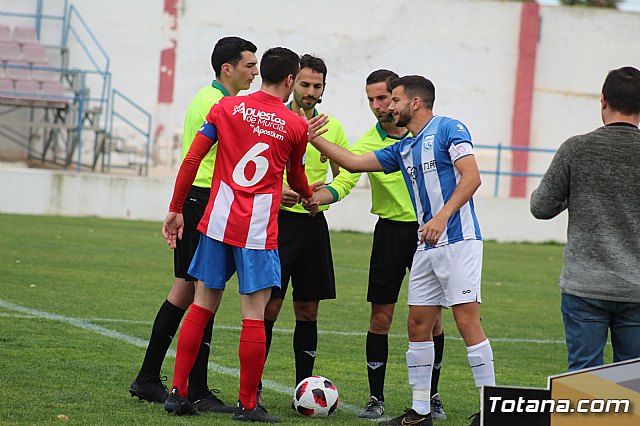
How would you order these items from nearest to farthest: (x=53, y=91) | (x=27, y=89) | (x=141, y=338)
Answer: (x=141, y=338) < (x=27, y=89) < (x=53, y=91)

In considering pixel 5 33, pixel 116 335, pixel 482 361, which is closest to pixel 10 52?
pixel 5 33

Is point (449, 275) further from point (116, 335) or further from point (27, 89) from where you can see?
point (27, 89)

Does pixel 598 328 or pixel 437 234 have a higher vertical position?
pixel 437 234

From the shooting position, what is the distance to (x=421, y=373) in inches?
220

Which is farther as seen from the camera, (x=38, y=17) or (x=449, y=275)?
(x=38, y=17)

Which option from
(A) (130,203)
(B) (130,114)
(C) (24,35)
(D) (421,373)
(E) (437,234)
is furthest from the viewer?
(B) (130,114)

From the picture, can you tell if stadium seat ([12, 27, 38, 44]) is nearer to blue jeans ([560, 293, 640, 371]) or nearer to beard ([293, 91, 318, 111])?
beard ([293, 91, 318, 111])

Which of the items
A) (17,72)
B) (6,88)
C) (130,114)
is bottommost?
(130,114)

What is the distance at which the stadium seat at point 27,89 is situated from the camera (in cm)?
2348

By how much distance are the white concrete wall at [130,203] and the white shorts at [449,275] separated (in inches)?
646

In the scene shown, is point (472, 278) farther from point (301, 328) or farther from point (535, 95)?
point (535, 95)

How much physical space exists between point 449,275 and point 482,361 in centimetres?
51

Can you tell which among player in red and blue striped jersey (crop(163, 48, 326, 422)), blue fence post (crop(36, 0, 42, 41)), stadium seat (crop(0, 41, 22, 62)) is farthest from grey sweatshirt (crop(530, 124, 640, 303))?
blue fence post (crop(36, 0, 42, 41))

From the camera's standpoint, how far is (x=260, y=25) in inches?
1057
